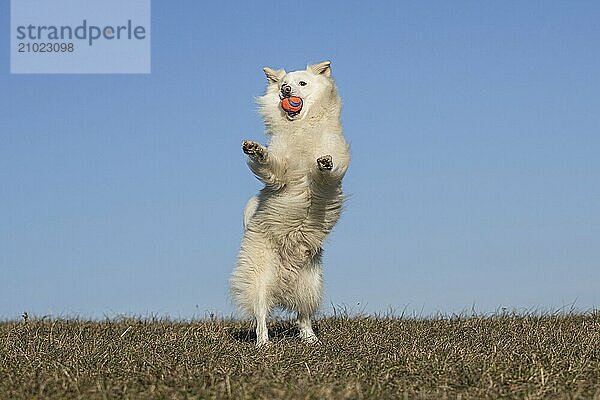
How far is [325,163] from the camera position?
8477 mm

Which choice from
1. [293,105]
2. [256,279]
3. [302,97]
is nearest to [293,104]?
A: [293,105]

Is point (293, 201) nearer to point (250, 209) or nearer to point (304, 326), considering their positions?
point (250, 209)

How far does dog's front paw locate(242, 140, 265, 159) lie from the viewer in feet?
27.5

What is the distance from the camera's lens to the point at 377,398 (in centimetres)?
555

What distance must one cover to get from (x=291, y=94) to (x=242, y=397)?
4.39m

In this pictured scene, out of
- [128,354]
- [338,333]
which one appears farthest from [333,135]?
[128,354]

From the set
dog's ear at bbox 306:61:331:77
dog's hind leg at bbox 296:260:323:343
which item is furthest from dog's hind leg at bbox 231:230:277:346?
dog's ear at bbox 306:61:331:77

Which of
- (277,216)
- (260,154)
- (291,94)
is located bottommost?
(277,216)

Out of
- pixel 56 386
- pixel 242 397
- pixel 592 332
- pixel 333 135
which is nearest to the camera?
pixel 242 397

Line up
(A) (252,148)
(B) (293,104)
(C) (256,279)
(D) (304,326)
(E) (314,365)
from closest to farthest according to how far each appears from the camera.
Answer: (E) (314,365) → (A) (252,148) → (B) (293,104) → (C) (256,279) → (D) (304,326)

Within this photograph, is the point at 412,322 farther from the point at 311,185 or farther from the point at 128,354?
the point at 128,354

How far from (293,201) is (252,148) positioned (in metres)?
0.91

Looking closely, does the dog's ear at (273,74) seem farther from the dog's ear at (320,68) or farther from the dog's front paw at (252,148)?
the dog's front paw at (252,148)

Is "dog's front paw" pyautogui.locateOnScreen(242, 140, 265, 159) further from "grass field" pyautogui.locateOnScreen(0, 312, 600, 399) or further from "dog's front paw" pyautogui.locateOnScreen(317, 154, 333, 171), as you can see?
"grass field" pyautogui.locateOnScreen(0, 312, 600, 399)
